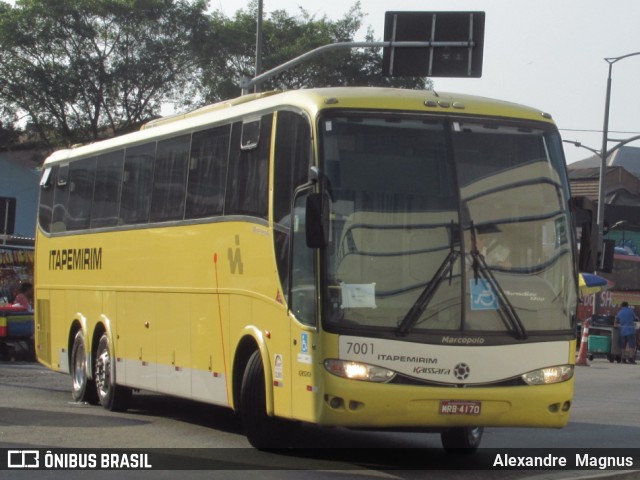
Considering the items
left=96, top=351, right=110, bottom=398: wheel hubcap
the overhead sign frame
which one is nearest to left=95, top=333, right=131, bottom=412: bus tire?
left=96, top=351, right=110, bottom=398: wheel hubcap

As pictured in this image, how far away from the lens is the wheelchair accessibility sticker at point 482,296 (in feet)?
34.5

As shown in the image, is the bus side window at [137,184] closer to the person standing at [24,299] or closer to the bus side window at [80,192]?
the bus side window at [80,192]

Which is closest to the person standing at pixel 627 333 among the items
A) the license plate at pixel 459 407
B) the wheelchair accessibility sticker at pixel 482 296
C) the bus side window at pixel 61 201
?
the bus side window at pixel 61 201

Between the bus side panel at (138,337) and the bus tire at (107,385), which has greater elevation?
the bus side panel at (138,337)

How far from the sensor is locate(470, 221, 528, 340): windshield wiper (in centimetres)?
1055

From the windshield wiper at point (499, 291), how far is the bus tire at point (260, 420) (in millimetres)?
2329

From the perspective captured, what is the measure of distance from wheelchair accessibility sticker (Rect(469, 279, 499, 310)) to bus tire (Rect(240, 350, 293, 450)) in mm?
2214

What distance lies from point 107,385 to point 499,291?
7189 mm

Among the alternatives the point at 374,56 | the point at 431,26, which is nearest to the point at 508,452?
the point at 431,26

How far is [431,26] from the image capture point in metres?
23.7

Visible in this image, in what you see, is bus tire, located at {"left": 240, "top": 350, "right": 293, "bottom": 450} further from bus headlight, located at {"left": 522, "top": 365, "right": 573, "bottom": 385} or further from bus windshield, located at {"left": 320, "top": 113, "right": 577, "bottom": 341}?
bus headlight, located at {"left": 522, "top": 365, "right": 573, "bottom": 385}

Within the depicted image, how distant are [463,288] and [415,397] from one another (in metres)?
1.02

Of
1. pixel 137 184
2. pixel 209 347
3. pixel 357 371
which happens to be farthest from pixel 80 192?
pixel 357 371

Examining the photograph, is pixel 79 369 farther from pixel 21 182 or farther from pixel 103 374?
pixel 21 182
